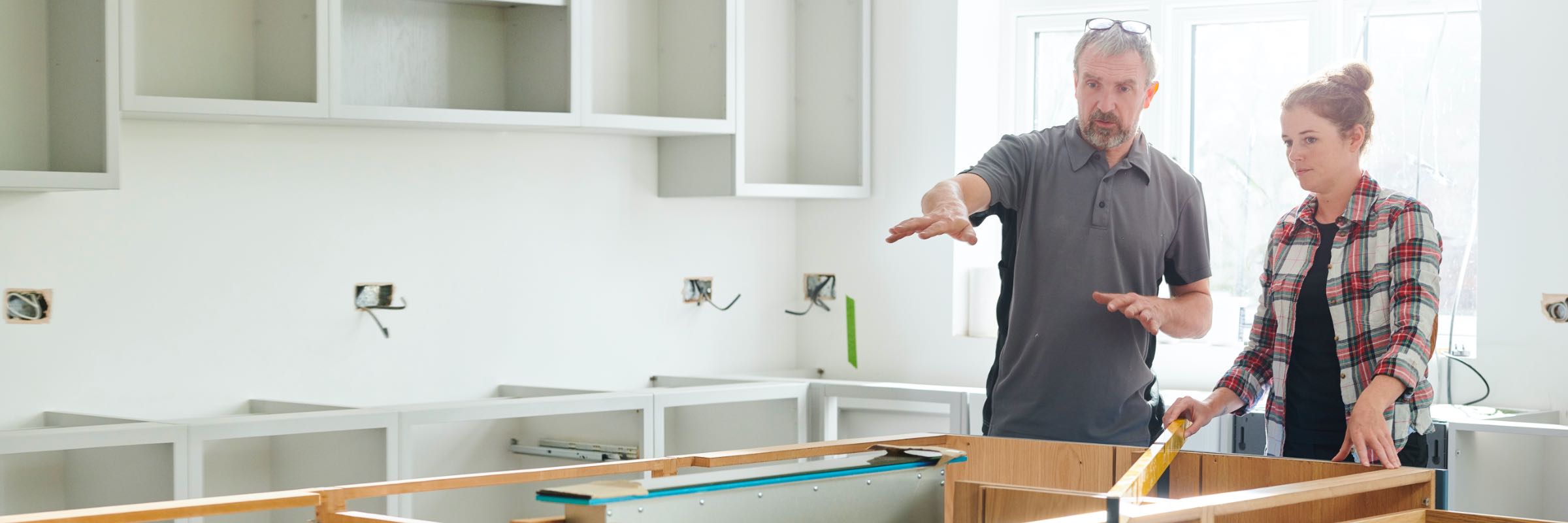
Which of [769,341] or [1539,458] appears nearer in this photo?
[1539,458]

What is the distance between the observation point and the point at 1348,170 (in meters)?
2.03

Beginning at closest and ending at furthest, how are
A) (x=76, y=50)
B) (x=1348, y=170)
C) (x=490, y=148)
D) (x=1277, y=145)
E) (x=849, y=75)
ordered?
(x=1348, y=170) → (x=76, y=50) → (x=490, y=148) → (x=1277, y=145) → (x=849, y=75)

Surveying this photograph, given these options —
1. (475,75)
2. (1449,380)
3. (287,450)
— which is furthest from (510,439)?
(1449,380)

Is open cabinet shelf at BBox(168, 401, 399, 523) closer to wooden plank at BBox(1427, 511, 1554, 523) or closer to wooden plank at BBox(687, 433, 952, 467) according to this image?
wooden plank at BBox(687, 433, 952, 467)

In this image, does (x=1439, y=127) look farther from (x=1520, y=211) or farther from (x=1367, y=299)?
(x=1367, y=299)

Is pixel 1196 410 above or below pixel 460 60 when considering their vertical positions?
below

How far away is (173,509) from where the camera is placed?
4.63ft

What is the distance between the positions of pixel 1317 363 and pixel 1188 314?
206 mm

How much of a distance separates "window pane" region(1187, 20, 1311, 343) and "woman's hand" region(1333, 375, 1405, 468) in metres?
2.00

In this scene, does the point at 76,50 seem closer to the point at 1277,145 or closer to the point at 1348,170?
the point at 1348,170

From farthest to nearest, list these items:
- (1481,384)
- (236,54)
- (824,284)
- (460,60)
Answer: (824,284), (460,60), (1481,384), (236,54)

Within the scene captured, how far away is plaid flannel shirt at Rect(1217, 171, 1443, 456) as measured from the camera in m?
1.90

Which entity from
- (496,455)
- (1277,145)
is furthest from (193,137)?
(1277,145)

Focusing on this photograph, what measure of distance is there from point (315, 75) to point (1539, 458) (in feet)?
8.99
